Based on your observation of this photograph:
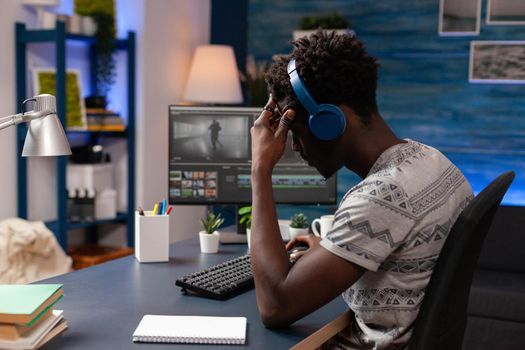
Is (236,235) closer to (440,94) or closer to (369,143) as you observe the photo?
(369,143)

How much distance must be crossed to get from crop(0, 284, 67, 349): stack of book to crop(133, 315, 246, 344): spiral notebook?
0.16 m

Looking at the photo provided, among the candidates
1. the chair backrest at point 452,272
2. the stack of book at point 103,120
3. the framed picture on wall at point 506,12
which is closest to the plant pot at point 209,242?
the chair backrest at point 452,272

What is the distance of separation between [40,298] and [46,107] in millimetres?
405

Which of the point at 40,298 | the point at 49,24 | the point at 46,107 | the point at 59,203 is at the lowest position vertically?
the point at 59,203

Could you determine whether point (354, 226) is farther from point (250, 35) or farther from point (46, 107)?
point (250, 35)

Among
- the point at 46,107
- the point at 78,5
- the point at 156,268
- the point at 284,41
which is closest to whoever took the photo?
the point at 46,107

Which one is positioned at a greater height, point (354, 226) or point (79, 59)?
point (79, 59)

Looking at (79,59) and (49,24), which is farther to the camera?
(79,59)

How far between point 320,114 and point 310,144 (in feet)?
0.39

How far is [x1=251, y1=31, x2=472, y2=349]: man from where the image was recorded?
4.39 ft

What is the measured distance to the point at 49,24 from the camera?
355 centimetres

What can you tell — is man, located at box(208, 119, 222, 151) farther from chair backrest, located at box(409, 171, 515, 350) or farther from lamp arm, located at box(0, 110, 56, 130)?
chair backrest, located at box(409, 171, 515, 350)

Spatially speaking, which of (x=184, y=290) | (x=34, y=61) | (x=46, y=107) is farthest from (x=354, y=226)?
(x=34, y=61)

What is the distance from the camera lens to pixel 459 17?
4.27 m
